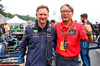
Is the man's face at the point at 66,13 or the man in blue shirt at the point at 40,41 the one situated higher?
the man's face at the point at 66,13

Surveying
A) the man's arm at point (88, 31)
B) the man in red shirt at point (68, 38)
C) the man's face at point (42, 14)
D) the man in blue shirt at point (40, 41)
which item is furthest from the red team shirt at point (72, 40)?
the man's face at point (42, 14)

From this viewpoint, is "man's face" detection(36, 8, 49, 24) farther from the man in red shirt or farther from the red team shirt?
the red team shirt

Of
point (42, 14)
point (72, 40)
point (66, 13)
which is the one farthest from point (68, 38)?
point (42, 14)

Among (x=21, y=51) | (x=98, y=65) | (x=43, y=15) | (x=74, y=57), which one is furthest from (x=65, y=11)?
(x=98, y=65)

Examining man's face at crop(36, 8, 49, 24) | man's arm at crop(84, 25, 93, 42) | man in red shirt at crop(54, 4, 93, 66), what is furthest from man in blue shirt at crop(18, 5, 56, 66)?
man's arm at crop(84, 25, 93, 42)

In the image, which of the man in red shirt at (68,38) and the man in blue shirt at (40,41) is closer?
the man in blue shirt at (40,41)

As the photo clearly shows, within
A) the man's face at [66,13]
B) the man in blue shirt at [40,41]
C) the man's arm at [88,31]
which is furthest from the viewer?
the man's face at [66,13]

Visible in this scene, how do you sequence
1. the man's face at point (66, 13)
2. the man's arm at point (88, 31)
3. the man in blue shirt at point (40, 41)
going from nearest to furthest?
the man's arm at point (88, 31), the man in blue shirt at point (40, 41), the man's face at point (66, 13)

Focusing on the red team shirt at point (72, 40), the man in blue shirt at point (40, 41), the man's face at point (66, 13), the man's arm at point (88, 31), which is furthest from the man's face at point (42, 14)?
the man's arm at point (88, 31)

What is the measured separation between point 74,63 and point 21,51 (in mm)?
1024

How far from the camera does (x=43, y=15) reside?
1726mm

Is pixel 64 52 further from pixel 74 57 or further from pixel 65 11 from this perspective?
pixel 65 11

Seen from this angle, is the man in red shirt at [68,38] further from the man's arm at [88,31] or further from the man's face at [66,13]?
the man's arm at [88,31]

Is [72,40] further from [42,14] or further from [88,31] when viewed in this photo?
[42,14]
